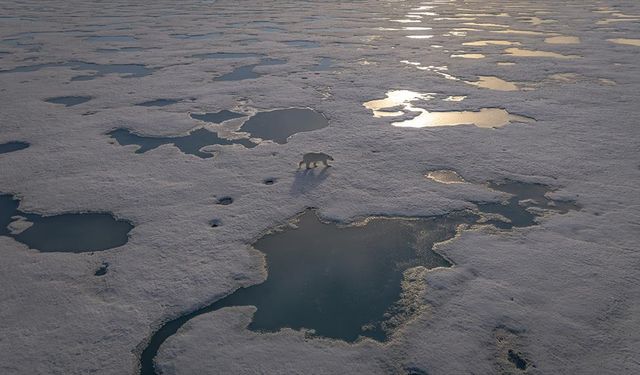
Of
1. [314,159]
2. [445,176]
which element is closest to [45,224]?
[314,159]

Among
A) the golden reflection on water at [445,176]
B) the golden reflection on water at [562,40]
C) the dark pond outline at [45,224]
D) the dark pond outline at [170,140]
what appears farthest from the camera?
the golden reflection on water at [562,40]

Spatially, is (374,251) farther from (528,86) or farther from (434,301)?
(528,86)

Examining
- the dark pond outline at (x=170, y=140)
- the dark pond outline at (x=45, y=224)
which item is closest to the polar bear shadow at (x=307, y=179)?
the dark pond outline at (x=170, y=140)

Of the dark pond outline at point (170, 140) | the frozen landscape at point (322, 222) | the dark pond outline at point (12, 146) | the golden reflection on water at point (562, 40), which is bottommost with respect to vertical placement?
the frozen landscape at point (322, 222)

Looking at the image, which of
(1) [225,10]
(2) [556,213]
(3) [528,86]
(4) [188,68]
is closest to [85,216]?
(2) [556,213]

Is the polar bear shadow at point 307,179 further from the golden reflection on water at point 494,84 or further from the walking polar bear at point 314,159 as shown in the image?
the golden reflection on water at point 494,84

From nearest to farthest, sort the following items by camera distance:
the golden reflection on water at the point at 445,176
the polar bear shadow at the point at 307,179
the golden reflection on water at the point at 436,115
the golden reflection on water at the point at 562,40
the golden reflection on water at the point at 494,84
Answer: the polar bear shadow at the point at 307,179
the golden reflection on water at the point at 445,176
the golden reflection on water at the point at 436,115
the golden reflection on water at the point at 494,84
the golden reflection on water at the point at 562,40

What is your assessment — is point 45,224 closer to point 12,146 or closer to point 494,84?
point 12,146
